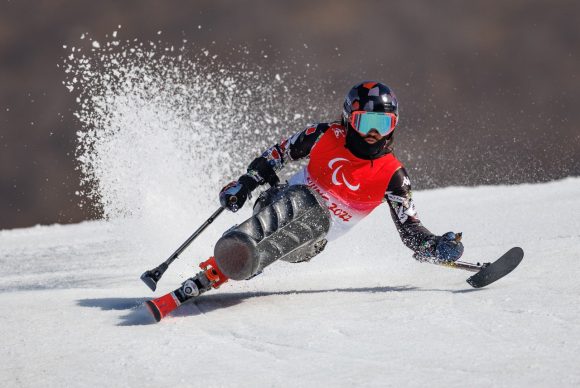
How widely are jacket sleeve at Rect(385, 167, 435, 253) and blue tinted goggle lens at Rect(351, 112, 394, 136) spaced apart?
0.36 m

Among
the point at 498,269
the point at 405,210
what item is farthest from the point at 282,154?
the point at 498,269

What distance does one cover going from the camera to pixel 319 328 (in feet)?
13.9

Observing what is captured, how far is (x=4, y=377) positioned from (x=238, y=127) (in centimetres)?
661

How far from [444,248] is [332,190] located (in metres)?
0.93

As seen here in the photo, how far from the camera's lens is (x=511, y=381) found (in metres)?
3.20

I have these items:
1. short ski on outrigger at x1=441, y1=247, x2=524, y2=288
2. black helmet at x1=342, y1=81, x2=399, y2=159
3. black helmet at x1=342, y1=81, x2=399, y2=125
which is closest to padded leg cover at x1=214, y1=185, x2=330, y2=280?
black helmet at x1=342, y1=81, x2=399, y2=159

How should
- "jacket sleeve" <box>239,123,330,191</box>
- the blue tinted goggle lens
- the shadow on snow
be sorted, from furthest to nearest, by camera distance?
"jacket sleeve" <box>239,123,330,191</box> < the blue tinted goggle lens < the shadow on snow

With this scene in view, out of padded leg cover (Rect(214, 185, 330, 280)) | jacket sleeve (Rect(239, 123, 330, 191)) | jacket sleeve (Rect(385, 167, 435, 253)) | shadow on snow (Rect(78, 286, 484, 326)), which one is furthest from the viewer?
jacket sleeve (Rect(239, 123, 330, 191))

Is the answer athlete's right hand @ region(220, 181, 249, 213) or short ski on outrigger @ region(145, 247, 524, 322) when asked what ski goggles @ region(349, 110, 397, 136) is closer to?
athlete's right hand @ region(220, 181, 249, 213)

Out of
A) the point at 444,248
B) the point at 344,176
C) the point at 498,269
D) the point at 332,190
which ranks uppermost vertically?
the point at 344,176

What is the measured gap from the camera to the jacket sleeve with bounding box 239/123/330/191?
5688 millimetres

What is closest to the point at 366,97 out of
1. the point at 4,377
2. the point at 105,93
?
the point at 4,377

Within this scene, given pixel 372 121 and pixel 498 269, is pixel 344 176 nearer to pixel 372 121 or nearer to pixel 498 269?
pixel 372 121

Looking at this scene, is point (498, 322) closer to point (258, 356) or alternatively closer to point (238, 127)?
point (258, 356)
